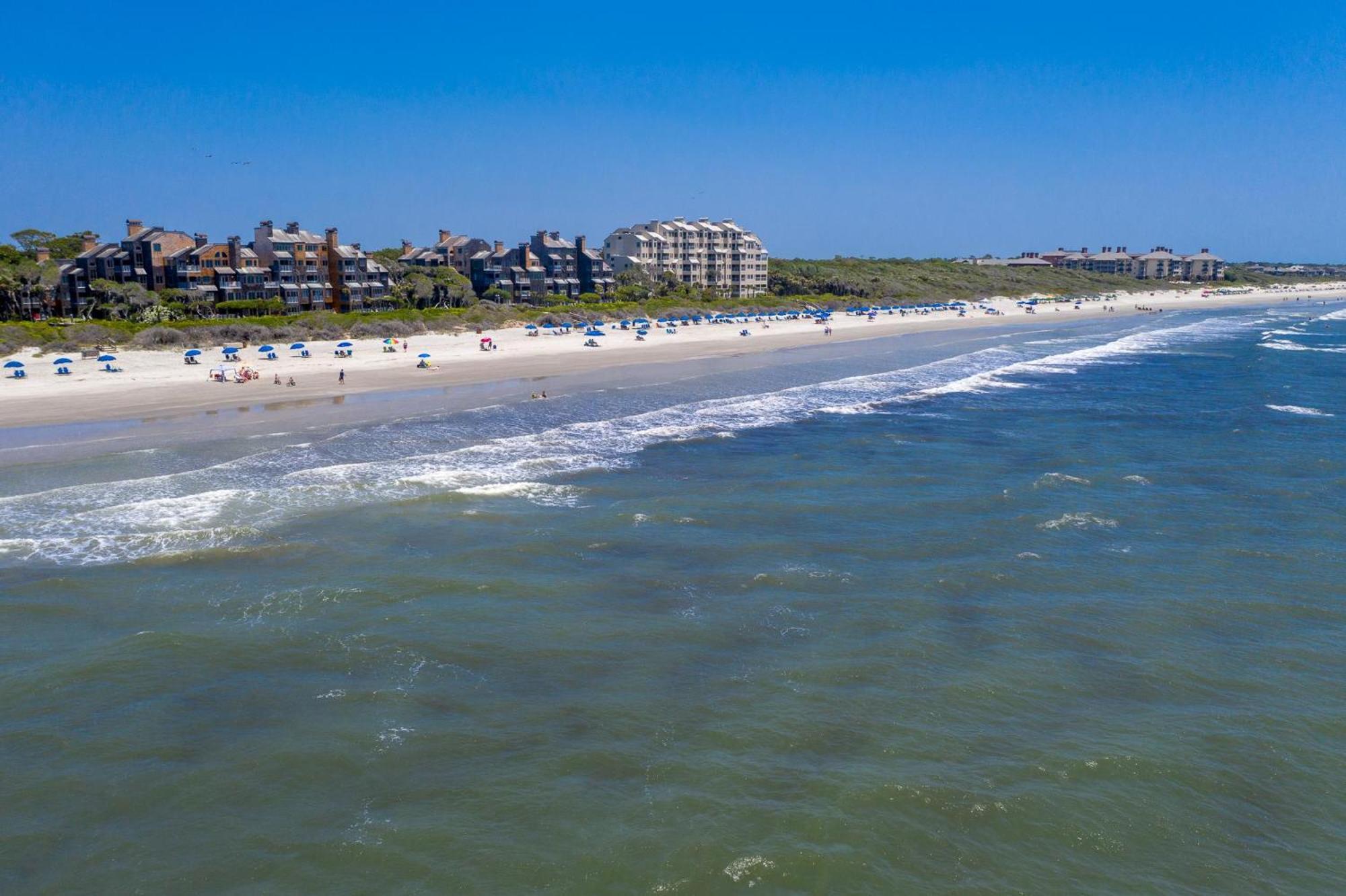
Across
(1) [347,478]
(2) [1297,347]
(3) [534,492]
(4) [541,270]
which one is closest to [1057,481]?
(3) [534,492]

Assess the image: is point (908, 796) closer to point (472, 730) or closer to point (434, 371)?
point (472, 730)

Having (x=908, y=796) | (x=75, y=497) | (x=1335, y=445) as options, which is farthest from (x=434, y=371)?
(x=908, y=796)

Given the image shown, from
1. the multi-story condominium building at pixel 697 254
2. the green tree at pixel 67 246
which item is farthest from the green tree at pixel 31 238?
the multi-story condominium building at pixel 697 254

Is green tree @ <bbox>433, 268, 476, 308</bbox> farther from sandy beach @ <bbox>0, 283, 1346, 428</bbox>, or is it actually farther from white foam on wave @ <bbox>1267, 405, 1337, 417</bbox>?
white foam on wave @ <bbox>1267, 405, 1337, 417</bbox>

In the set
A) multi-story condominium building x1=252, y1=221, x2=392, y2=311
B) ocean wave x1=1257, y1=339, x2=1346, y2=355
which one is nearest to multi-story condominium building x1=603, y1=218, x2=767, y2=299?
multi-story condominium building x1=252, y1=221, x2=392, y2=311

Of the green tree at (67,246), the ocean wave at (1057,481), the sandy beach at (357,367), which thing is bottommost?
the ocean wave at (1057,481)

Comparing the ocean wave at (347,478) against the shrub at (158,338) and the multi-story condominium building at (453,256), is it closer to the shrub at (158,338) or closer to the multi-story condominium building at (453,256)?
the shrub at (158,338)
